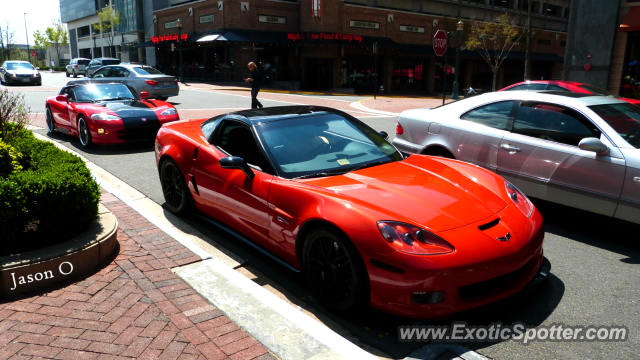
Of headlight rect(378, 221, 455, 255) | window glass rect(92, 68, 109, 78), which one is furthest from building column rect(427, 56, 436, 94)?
headlight rect(378, 221, 455, 255)

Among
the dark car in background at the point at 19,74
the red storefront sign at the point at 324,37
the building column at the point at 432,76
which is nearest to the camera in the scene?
the dark car in background at the point at 19,74

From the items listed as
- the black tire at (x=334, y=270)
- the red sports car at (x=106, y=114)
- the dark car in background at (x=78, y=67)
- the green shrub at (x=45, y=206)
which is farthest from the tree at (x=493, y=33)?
the dark car in background at (x=78, y=67)

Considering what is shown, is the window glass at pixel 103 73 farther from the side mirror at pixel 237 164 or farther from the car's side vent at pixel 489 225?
the car's side vent at pixel 489 225

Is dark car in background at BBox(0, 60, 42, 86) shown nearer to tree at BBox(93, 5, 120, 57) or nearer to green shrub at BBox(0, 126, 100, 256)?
tree at BBox(93, 5, 120, 57)

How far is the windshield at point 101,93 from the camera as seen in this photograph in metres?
10.6

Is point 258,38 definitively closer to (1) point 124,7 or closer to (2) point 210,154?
(1) point 124,7

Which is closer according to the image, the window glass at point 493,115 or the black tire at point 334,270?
the black tire at point 334,270

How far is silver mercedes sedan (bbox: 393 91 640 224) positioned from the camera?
15.7 feet

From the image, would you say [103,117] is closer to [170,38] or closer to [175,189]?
[175,189]

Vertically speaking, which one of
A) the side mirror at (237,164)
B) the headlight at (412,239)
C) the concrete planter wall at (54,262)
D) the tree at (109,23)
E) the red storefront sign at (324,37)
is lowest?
the concrete planter wall at (54,262)

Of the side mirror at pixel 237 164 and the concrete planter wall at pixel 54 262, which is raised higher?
the side mirror at pixel 237 164

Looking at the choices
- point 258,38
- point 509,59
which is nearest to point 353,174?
point 258,38

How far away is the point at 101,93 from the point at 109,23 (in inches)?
2198

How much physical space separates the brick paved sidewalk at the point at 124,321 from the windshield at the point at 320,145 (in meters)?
1.27
